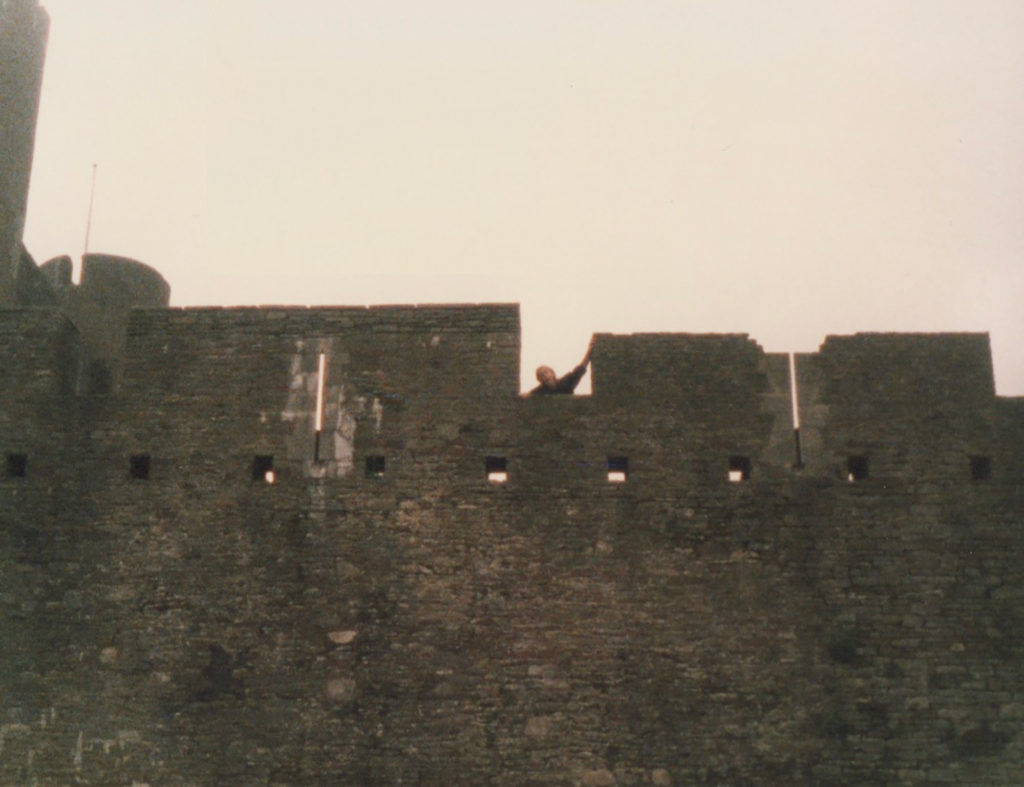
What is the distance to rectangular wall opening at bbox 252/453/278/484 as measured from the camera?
9148 millimetres

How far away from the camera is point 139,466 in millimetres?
9258

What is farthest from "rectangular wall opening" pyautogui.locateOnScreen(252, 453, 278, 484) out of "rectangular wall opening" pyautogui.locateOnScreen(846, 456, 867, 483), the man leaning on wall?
"rectangular wall opening" pyautogui.locateOnScreen(846, 456, 867, 483)

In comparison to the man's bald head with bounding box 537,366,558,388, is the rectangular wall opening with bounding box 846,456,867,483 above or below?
below

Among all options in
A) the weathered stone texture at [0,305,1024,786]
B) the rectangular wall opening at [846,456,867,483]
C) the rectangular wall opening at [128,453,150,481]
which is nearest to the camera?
the weathered stone texture at [0,305,1024,786]

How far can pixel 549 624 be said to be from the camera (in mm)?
8508

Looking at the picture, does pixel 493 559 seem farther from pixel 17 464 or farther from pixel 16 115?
pixel 16 115

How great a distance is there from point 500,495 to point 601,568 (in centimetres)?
112

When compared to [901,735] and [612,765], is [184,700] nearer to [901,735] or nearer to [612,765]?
[612,765]

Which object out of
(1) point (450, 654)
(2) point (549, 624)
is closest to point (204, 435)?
(1) point (450, 654)

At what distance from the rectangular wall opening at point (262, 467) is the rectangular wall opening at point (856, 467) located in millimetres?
5322

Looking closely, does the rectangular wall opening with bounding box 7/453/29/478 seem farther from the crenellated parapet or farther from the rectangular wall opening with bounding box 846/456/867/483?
the rectangular wall opening with bounding box 846/456/867/483

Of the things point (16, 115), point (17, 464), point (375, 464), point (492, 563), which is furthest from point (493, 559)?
point (16, 115)

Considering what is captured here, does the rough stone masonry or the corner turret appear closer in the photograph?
the rough stone masonry

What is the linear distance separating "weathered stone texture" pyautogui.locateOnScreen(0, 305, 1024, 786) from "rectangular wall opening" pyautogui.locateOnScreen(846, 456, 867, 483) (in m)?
0.10
